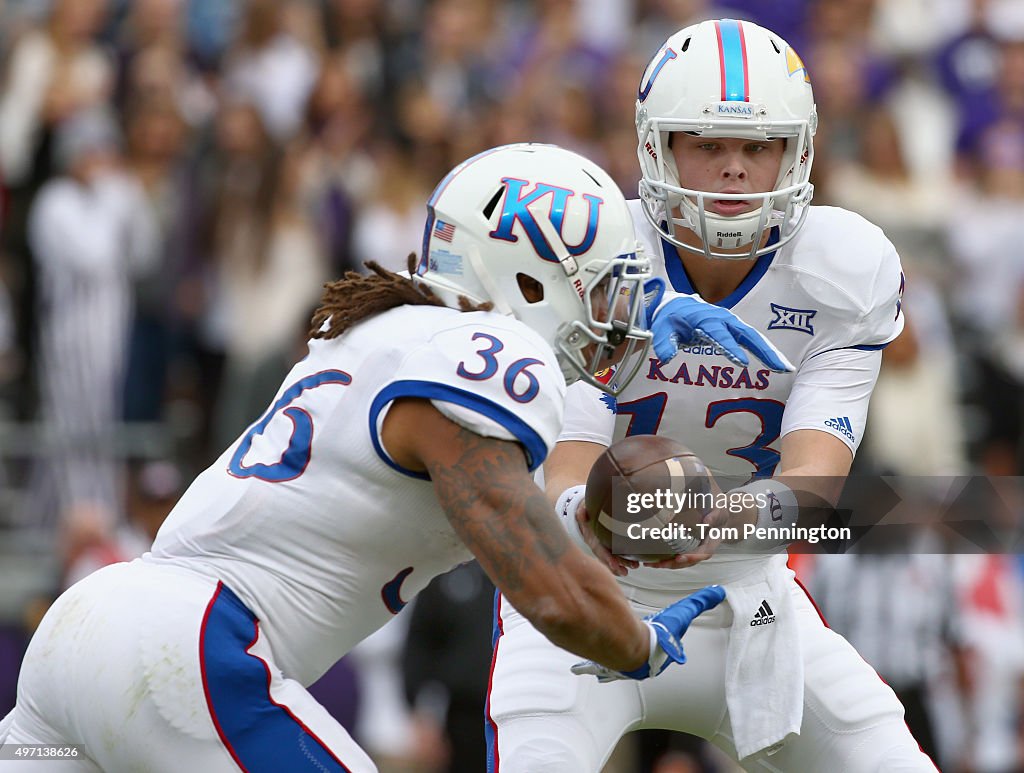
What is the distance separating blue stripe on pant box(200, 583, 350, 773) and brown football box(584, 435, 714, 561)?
0.86 meters

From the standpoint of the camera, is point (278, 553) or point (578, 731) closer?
point (278, 553)

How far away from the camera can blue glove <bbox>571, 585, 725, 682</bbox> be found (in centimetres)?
358

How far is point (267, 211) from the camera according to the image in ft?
29.6

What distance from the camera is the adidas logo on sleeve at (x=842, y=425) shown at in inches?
169

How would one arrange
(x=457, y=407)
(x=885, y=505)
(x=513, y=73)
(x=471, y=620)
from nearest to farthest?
1. (x=457, y=407)
2. (x=885, y=505)
3. (x=471, y=620)
4. (x=513, y=73)

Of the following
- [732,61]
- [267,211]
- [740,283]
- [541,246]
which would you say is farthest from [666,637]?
[267,211]

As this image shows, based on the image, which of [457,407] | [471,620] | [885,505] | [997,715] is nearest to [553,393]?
[457,407]

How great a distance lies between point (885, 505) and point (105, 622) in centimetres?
363

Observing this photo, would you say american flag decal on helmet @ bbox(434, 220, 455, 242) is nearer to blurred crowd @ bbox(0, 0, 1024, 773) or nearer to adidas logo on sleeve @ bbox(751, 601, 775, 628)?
adidas logo on sleeve @ bbox(751, 601, 775, 628)

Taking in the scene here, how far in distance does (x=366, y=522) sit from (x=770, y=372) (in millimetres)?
1311

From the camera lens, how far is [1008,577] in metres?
8.04

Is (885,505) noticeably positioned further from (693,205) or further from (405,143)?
(405,143)
